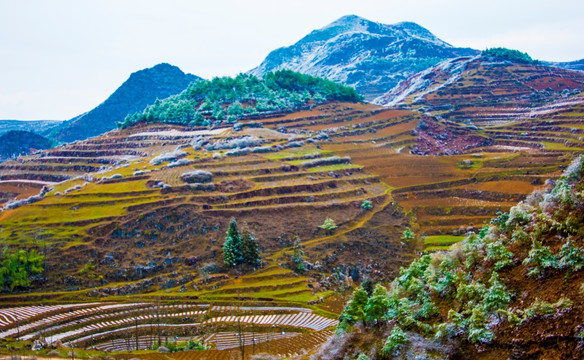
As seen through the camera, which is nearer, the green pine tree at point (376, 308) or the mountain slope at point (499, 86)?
the green pine tree at point (376, 308)

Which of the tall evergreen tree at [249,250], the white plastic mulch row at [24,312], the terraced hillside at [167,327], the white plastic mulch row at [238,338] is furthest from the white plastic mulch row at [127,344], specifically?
the tall evergreen tree at [249,250]

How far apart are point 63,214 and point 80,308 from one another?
24.1m

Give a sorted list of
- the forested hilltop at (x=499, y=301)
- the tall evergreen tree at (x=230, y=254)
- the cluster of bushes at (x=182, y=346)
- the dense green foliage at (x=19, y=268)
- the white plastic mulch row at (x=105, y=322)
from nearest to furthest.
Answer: the forested hilltop at (x=499, y=301)
the cluster of bushes at (x=182, y=346)
the white plastic mulch row at (x=105, y=322)
the dense green foliage at (x=19, y=268)
the tall evergreen tree at (x=230, y=254)

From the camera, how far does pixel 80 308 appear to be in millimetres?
57812

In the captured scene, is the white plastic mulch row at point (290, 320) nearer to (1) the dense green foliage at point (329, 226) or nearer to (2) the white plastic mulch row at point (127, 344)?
(2) the white plastic mulch row at point (127, 344)

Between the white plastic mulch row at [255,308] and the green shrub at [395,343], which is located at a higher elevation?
the green shrub at [395,343]

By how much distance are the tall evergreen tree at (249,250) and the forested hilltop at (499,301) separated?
37668 millimetres

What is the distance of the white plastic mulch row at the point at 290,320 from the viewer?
56156 mm

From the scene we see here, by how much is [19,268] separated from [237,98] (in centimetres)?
9790

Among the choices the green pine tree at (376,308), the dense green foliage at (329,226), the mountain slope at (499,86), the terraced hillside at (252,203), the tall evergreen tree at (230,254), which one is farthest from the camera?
the mountain slope at (499,86)

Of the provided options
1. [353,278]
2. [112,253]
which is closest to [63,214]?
[112,253]

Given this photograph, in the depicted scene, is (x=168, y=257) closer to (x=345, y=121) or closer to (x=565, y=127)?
(x=345, y=121)

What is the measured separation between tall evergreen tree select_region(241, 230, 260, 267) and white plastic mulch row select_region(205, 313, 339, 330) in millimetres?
13013

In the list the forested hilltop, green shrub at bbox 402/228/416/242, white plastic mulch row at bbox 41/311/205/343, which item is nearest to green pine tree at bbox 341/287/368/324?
the forested hilltop
